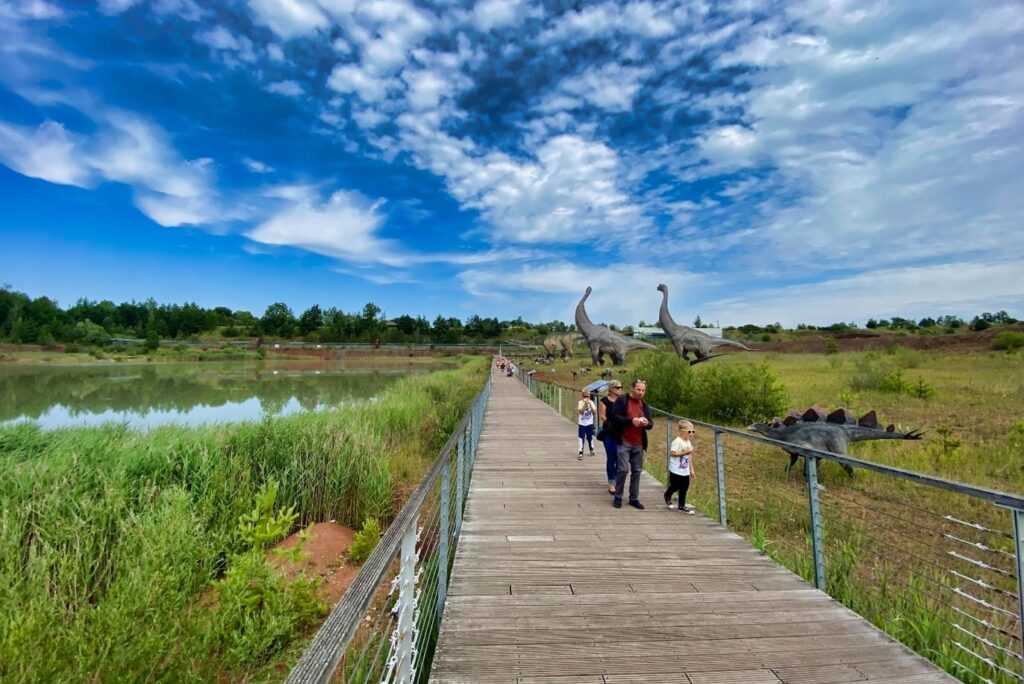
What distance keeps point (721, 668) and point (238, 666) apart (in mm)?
3111

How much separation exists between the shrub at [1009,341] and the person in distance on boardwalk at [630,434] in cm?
4398

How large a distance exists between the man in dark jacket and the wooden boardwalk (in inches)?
10.5

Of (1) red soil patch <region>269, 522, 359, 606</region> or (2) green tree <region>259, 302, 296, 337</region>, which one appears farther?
(2) green tree <region>259, 302, 296, 337</region>

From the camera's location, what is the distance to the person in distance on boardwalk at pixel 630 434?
514 centimetres

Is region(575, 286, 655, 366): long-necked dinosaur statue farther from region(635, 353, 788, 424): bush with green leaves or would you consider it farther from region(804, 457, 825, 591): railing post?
region(804, 457, 825, 591): railing post

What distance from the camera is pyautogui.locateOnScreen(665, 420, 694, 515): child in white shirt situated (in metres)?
4.78

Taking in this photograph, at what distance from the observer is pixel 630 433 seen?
17.1 ft

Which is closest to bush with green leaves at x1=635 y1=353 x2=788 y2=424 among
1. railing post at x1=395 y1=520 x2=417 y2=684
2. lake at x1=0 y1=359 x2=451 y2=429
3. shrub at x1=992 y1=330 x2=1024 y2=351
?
lake at x1=0 y1=359 x2=451 y2=429

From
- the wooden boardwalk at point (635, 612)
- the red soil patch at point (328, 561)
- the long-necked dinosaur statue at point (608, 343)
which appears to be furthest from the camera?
the long-necked dinosaur statue at point (608, 343)

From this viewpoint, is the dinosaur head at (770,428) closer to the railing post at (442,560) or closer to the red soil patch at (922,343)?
the railing post at (442,560)

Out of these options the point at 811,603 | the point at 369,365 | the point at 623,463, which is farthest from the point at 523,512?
the point at 369,365

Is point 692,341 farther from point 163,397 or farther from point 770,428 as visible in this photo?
point 163,397

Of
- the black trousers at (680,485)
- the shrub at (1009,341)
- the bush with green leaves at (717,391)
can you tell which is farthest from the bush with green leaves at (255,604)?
the shrub at (1009,341)

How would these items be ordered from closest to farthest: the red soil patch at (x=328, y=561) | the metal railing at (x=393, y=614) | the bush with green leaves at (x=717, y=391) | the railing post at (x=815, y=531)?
the metal railing at (x=393, y=614) → the railing post at (x=815, y=531) → the red soil patch at (x=328, y=561) → the bush with green leaves at (x=717, y=391)
